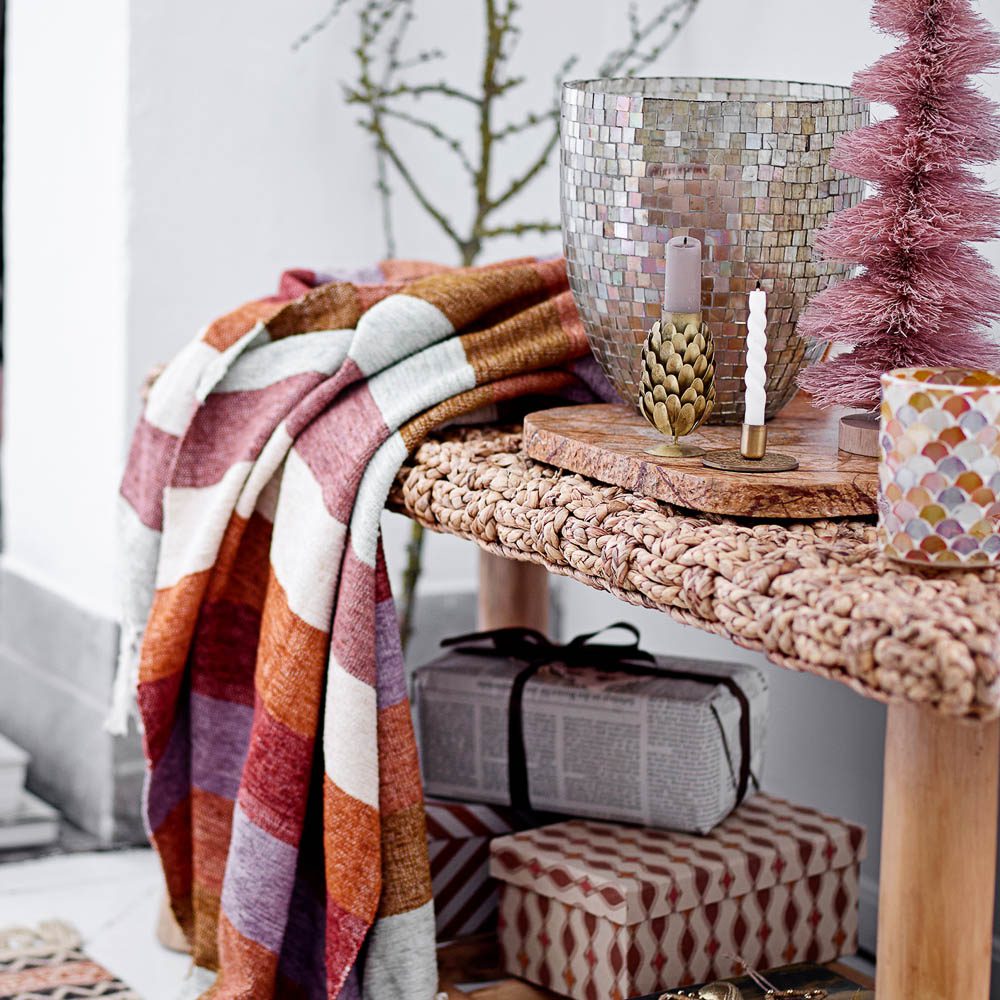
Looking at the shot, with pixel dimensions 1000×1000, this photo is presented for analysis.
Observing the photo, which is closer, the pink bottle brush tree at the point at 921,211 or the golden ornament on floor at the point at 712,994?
the pink bottle brush tree at the point at 921,211

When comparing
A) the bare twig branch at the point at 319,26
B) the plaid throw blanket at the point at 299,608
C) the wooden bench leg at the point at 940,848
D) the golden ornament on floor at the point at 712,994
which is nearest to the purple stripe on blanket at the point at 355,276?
the plaid throw blanket at the point at 299,608

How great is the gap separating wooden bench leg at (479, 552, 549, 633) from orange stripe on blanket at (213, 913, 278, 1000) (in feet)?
1.42

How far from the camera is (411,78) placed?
1.83 metres

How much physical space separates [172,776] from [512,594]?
0.37 metres

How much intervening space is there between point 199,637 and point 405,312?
1.14 feet

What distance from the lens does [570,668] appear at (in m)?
1.32

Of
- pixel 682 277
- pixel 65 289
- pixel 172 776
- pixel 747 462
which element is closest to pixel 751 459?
pixel 747 462

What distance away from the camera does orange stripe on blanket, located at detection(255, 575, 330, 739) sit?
115cm

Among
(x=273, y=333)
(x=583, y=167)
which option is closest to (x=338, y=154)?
(x=273, y=333)

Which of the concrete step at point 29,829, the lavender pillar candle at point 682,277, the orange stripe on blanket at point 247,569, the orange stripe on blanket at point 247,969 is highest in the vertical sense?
the lavender pillar candle at point 682,277

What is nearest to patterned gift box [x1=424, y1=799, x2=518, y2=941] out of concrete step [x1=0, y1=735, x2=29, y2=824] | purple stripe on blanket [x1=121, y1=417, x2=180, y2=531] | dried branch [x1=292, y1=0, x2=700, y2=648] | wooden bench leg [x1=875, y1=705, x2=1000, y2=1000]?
purple stripe on blanket [x1=121, y1=417, x2=180, y2=531]

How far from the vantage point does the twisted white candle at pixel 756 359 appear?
0.91 metres

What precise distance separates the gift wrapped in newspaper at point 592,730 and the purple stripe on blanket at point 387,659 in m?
0.17

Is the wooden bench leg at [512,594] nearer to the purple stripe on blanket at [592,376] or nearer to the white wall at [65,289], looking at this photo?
the purple stripe on blanket at [592,376]
